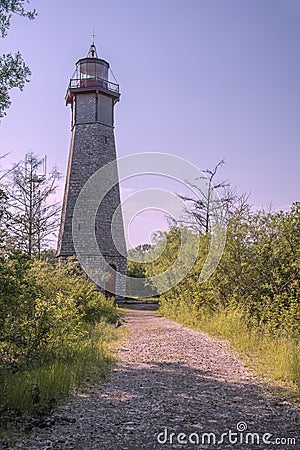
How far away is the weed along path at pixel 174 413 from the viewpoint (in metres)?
4.14

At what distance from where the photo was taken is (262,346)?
27.5 ft

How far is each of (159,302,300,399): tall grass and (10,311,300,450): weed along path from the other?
0.34 metres

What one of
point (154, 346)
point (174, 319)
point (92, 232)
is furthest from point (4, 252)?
point (92, 232)

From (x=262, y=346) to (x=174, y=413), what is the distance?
390 cm

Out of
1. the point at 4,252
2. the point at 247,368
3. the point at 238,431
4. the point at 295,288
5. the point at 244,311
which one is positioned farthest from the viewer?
the point at 244,311

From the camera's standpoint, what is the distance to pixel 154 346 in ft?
32.4

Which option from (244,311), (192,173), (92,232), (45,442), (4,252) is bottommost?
(45,442)

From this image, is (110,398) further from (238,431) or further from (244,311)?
(244,311)

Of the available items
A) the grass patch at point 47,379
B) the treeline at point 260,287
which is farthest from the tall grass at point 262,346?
the grass patch at point 47,379

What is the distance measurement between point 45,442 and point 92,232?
70.0ft

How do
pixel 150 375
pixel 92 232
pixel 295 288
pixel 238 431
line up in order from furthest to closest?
pixel 92 232, pixel 295 288, pixel 150 375, pixel 238 431

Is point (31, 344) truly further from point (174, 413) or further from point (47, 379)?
point (174, 413)

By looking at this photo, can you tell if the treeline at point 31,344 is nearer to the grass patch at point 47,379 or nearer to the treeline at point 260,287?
the grass patch at point 47,379

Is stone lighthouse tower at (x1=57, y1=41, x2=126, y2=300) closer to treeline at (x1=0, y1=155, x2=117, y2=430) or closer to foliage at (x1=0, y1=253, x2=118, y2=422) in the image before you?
treeline at (x1=0, y1=155, x2=117, y2=430)
